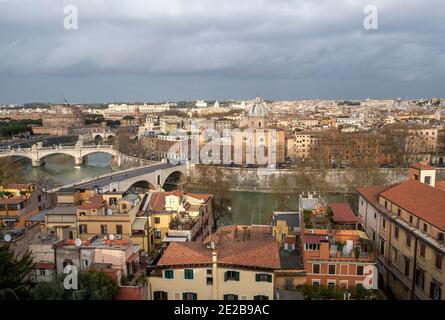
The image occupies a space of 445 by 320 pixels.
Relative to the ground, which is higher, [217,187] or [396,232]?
[396,232]

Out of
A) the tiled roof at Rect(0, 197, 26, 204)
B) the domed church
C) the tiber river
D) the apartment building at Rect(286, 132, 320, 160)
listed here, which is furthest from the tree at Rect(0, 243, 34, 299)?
the apartment building at Rect(286, 132, 320, 160)

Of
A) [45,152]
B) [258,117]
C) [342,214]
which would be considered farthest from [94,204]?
[45,152]

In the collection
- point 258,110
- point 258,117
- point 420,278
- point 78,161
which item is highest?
point 258,110

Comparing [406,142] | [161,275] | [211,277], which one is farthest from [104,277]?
[406,142]

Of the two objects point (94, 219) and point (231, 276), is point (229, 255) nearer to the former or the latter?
point (231, 276)

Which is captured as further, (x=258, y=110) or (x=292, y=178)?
(x=258, y=110)

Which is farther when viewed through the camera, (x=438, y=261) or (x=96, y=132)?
(x=96, y=132)
